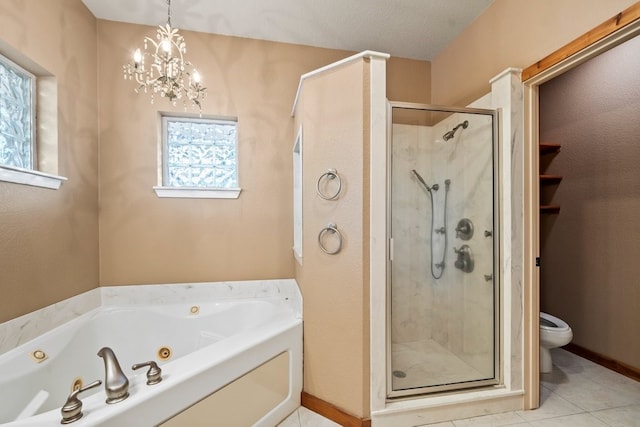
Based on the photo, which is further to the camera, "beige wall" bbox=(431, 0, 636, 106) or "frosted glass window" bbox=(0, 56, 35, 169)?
"frosted glass window" bbox=(0, 56, 35, 169)

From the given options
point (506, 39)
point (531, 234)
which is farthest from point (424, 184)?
point (506, 39)

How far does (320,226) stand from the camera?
5.44ft

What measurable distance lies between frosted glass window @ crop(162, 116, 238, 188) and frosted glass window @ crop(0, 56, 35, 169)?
2.59 feet

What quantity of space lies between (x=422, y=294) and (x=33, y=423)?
2.09 meters

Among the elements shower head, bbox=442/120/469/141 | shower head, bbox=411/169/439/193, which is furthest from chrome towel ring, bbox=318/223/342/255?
shower head, bbox=442/120/469/141

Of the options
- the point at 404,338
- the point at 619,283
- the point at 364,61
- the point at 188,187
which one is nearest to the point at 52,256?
the point at 188,187

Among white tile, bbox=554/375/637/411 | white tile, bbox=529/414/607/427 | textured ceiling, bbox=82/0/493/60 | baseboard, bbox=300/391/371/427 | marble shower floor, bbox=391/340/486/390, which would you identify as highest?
textured ceiling, bbox=82/0/493/60

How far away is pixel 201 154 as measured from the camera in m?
2.40

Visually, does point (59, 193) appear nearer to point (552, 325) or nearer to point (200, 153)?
point (200, 153)

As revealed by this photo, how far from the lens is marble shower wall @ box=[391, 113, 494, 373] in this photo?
5.98 feet

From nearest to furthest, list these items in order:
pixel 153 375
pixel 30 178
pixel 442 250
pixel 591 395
Answer: 1. pixel 153 375
2. pixel 30 178
3. pixel 591 395
4. pixel 442 250

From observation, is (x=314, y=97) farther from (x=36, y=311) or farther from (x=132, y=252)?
(x=36, y=311)

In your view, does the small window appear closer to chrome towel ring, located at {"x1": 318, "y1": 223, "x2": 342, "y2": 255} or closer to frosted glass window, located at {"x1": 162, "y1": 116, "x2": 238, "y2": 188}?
frosted glass window, located at {"x1": 162, "y1": 116, "x2": 238, "y2": 188}

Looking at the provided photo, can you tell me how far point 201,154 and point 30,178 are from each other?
→ 1107mm
